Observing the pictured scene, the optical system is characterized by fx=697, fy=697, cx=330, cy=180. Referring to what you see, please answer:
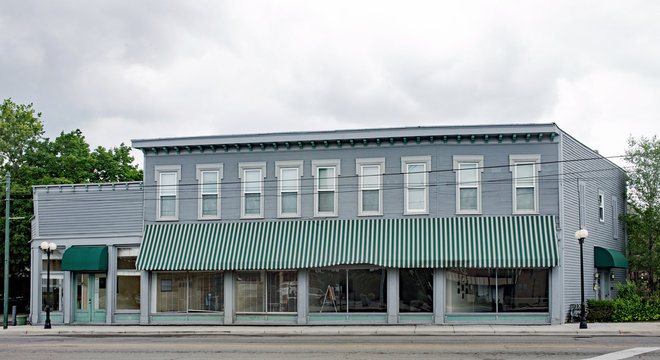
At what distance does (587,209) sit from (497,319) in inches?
270

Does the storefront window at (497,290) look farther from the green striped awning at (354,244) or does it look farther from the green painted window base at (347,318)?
the green painted window base at (347,318)

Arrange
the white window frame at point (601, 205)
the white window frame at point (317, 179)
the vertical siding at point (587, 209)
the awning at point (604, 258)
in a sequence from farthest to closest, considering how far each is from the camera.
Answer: the white window frame at point (601, 205) < the awning at point (604, 258) < the white window frame at point (317, 179) < the vertical siding at point (587, 209)

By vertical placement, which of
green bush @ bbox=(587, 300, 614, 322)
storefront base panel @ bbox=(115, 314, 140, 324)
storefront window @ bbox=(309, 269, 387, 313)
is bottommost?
storefront base panel @ bbox=(115, 314, 140, 324)

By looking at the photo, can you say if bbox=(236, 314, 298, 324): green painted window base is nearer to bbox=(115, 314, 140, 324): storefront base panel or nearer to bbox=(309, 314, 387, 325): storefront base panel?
bbox=(309, 314, 387, 325): storefront base panel

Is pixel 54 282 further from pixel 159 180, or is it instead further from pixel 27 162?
pixel 27 162

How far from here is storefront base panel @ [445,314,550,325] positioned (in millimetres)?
27281

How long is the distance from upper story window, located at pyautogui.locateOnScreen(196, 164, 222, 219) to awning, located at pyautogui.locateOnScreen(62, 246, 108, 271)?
15.3 ft

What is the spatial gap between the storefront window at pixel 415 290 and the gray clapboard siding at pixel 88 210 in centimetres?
1182

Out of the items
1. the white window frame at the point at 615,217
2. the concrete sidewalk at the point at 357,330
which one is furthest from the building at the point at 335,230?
the white window frame at the point at 615,217

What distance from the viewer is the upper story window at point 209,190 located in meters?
30.2

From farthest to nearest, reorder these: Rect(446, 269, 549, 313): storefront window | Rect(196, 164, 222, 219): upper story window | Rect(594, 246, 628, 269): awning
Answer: Rect(594, 246, 628, 269): awning → Rect(196, 164, 222, 219): upper story window → Rect(446, 269, 549, 313): storefront window

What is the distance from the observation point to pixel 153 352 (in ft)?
64.6

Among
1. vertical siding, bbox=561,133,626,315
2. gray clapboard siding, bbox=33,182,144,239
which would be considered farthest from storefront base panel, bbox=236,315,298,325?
vertical siding, bbox=561,133,626,315

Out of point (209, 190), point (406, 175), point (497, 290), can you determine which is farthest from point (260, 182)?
point (497, 290)
